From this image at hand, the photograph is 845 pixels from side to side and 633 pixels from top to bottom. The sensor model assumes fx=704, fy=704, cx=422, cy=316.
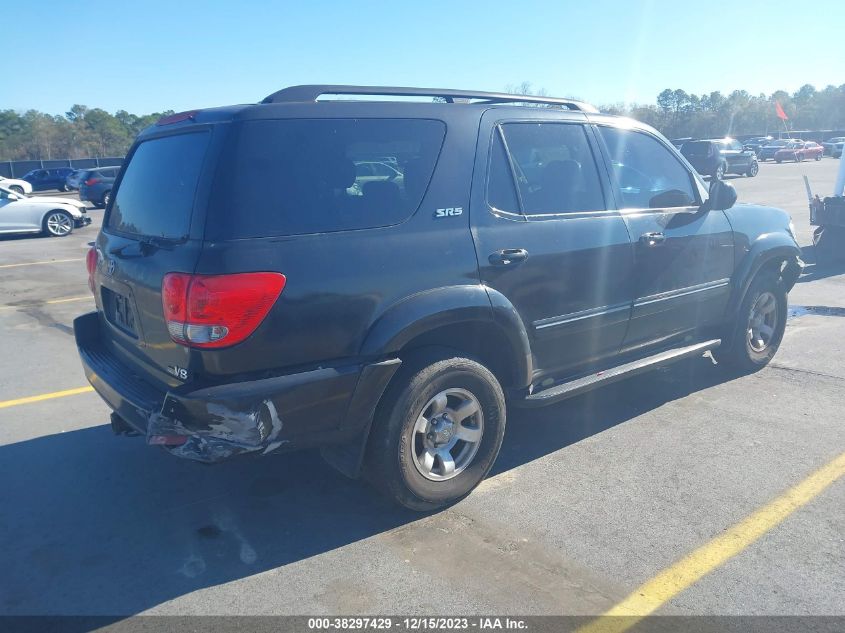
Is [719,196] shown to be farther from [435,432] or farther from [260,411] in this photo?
[260,411]

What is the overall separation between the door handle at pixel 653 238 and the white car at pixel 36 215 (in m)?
17.1

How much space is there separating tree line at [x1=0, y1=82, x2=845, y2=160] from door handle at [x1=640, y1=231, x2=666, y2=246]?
2180 inches

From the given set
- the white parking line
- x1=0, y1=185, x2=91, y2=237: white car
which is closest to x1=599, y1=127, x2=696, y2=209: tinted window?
the white parking line

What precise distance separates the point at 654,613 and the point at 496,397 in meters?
1.36

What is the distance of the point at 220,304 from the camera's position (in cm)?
293

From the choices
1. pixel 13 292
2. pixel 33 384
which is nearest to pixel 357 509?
pixel 33 384

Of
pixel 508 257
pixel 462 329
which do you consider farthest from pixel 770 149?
pixel 462 329

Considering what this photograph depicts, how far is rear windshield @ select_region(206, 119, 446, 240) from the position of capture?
3062mm

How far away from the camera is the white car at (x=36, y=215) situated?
17219mm

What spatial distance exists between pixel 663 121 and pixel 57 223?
66287 millimetres

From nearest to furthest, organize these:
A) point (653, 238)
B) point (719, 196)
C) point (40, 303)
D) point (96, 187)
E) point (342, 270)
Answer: point (342, 270), point (653, 238), point (719, 196), point (40, 303), point (96, 187)

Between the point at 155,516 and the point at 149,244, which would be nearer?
the point at 149,244

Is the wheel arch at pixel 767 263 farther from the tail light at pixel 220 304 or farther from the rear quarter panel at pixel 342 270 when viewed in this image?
the tail light at pixel 220 304

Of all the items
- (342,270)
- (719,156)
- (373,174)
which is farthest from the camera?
(719,156)
